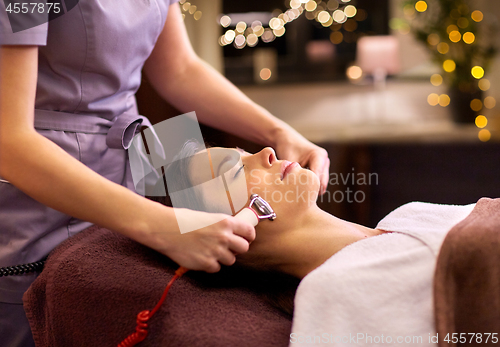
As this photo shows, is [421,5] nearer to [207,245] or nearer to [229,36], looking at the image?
[229,36]

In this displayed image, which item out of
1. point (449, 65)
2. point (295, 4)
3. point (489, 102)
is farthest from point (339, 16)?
point (489, 102)

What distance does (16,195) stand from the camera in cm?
77

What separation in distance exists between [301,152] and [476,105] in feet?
Answer: 10.1

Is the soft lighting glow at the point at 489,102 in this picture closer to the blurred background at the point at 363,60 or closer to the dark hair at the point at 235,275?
the blurred background at the point at 363,60

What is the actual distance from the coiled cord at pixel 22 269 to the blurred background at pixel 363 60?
92.9 inches

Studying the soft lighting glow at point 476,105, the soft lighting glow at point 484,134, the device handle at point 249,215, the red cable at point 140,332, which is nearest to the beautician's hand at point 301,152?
the device handle at point 249,215

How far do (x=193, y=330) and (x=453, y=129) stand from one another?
11.3ft

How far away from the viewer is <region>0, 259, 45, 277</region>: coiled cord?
768 millimetres

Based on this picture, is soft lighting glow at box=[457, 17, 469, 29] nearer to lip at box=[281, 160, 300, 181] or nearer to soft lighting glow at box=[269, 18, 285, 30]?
soft lighting glow at box=[269, 18, 285, 30]

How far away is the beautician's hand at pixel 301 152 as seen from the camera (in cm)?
100

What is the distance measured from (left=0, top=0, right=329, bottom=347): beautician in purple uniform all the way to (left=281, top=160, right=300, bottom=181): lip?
6 centimetres

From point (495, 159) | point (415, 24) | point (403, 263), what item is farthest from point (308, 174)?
point (415, 24)

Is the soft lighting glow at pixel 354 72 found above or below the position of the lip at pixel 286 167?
below

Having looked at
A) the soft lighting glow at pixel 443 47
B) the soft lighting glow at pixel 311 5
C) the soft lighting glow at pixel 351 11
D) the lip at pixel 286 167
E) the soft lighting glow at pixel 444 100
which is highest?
the soft lighting glow at pixel 311 5
